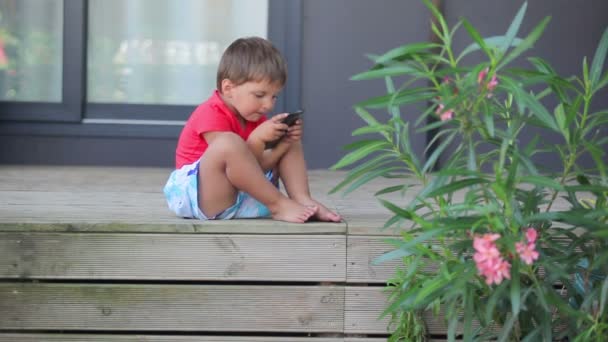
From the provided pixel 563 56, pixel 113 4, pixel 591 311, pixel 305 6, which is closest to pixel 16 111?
pixel 113 4

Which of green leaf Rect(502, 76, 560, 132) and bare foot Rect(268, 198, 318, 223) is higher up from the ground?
green leaf Rect(502, 76, 560, 132)

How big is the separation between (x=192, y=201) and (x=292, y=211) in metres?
0.30

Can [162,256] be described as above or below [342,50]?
below

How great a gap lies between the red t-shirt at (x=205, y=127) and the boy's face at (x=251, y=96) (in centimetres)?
4

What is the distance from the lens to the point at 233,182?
2.67 meters

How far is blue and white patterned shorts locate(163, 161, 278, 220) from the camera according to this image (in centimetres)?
270

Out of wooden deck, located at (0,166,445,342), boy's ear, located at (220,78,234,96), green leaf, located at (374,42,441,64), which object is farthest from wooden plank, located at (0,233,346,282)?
green leaf, located at (374,42,441,64)

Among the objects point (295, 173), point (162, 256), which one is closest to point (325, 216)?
point (295, 173)

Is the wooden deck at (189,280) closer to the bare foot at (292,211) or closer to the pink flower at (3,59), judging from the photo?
the bare foot at (292,211)

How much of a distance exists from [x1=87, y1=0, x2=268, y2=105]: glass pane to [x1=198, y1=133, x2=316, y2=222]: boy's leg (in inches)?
70.9

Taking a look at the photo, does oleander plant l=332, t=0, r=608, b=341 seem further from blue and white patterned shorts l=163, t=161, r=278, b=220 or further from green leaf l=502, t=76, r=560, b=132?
blue and white patterned shorts l=163, t=161, r=278, b=220

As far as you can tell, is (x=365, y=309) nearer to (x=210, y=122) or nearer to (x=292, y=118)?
(x=292, y=118)

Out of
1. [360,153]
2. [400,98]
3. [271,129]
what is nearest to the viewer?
[400,98]

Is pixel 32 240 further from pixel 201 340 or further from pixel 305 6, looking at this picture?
pixel 305 6
